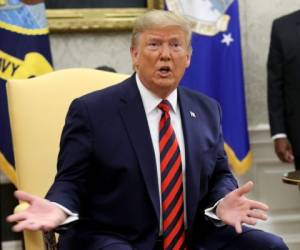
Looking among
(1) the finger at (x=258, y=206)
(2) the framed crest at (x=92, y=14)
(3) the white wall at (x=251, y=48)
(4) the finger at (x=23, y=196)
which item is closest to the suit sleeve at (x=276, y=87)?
(3) the white wall at (x=251, y=48)

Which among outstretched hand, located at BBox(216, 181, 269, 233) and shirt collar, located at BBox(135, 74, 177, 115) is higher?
shirt collar, located at BBox(135, 74, 177, 115)

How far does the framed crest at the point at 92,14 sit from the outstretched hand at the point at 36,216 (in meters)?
2.08

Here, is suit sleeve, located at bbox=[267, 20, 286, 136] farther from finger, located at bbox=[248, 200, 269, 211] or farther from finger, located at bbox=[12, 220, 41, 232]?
finger, located at bbox=[12, 220, 41, 232]

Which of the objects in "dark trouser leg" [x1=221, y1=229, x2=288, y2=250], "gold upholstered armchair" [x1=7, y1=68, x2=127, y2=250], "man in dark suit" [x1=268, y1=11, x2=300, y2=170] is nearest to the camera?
"dark trouser leg" [x1=221, y1=229, x2=288, y2=250]

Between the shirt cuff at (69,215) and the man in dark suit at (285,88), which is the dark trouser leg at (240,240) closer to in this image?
the shirt cuff at (69,215)

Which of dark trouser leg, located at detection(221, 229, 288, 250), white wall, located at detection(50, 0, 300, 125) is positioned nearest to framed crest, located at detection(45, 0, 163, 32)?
white wall, located at detection(50, 0, 300, 125)

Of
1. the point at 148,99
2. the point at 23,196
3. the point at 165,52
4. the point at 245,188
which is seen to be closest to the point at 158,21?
the point at 165,52

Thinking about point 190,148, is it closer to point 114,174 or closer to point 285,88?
point 114,174

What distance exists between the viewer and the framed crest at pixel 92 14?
11.7ft

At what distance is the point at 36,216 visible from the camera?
5.28 ft

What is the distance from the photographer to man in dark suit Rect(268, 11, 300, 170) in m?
3.50

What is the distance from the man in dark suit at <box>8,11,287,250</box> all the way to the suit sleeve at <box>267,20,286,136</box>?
161 centimetres

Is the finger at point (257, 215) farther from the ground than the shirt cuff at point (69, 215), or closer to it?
closer to it

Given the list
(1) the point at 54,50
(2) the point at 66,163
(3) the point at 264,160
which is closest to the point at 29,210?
(2) the point at 66,163
